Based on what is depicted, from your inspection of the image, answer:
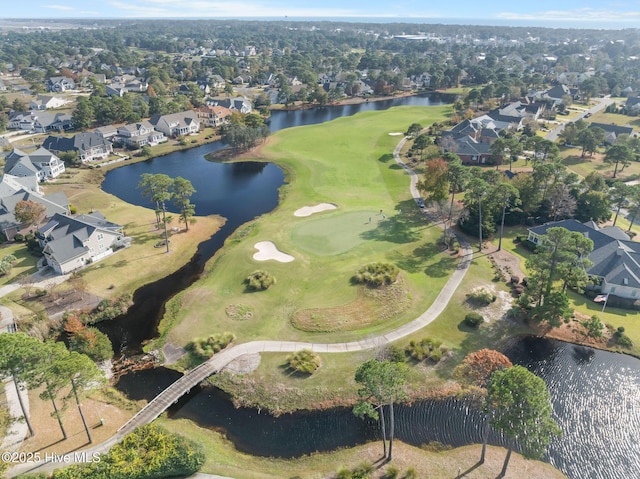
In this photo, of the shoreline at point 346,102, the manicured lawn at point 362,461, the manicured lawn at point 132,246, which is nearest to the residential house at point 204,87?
the shoreline at point 346,102

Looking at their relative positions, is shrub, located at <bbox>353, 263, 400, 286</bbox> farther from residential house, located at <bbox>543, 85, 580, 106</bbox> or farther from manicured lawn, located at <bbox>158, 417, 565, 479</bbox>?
residential house, located at <bbox>543, 85, 580, 106</bbox>

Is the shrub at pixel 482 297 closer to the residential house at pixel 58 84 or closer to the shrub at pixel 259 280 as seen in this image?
the shrub at pixel 259 280

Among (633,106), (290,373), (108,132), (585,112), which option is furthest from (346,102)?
(290,373)

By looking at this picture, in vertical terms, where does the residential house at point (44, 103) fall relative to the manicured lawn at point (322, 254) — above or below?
above

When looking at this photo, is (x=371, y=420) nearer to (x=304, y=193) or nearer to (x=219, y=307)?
(x=219, y=307)

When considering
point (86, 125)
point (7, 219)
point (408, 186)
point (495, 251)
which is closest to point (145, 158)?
point (86, 125)
